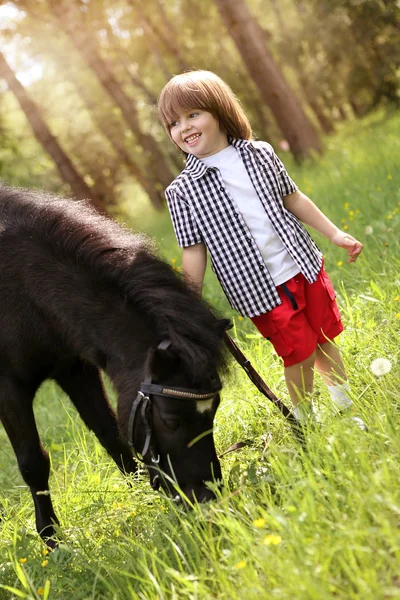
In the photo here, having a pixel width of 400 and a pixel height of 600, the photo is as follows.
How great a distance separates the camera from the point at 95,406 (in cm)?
378

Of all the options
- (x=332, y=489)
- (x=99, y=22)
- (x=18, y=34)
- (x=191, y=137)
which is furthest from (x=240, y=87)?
(x=332, y=489)

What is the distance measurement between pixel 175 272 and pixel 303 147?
31.5ft

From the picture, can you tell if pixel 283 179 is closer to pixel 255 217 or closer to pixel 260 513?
pixel 255 217

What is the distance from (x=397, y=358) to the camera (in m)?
3.20

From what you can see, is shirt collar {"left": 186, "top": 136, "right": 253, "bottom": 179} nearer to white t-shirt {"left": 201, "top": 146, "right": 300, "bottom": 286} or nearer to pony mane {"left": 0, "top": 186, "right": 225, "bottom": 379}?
white t-shirt {"left": 201, "top": 146, "right": 300, "bottom": 286}

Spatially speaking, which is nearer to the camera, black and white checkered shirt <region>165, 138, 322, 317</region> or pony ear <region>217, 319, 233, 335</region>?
pony ear <region>217, 319, 233, 335</region>

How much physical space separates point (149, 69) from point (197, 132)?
88.6ft

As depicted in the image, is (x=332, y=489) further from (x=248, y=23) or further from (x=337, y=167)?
(x=248, y=23)

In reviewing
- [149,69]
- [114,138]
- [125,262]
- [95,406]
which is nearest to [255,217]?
[125,262]

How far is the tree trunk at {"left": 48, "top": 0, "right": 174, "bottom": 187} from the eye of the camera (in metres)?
15.4

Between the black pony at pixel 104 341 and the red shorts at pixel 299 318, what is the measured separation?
0.61m

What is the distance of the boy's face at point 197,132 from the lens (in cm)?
314

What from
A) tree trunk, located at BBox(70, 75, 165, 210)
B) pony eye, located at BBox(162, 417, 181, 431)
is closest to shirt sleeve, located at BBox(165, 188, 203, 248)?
pony eye, located at BBox(162, 417, 181, 431)

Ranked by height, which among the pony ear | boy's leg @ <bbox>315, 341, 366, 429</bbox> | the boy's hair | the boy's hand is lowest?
boy's leg @ <bbox>315, 341, 366, 429</bbox>
